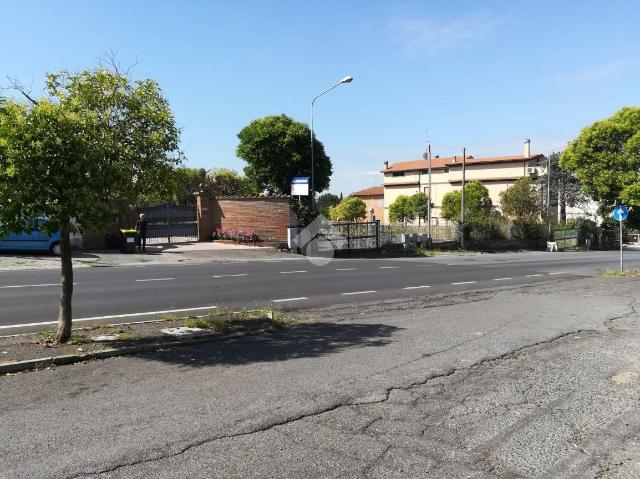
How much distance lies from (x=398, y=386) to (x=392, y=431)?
128 cm

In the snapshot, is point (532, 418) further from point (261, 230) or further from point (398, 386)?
point (261, 230)

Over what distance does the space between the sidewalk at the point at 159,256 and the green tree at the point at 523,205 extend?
27.1 m

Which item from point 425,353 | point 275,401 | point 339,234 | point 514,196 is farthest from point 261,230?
point 514,196

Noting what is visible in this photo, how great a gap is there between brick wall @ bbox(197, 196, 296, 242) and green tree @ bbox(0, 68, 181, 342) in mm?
20263

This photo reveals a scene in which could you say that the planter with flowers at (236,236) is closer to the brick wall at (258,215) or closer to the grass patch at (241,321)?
the brick wall at (258,215)

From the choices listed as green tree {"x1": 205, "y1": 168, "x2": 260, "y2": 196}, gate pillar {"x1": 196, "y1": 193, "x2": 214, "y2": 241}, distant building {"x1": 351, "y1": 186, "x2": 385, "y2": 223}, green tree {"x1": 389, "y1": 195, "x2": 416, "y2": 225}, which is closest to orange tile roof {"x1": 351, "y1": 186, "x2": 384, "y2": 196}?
distant building {"x1": 351, "y1": 186, "x2": 385, "y2": 223}

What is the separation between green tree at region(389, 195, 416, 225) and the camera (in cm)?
7994

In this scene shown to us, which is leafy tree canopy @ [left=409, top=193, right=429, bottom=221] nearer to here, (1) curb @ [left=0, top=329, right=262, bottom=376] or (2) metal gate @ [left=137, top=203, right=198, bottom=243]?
(2) metal gate @ [left=137, top=203, right=198, bottom=243]

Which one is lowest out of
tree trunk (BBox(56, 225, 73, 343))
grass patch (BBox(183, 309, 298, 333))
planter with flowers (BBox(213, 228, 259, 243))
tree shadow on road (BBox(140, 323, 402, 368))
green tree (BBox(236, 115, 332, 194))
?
tree shadow on road (BBox(140, 323, 402, 368))

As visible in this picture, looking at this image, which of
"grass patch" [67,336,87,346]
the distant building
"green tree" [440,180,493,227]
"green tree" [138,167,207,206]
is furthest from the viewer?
the distant building

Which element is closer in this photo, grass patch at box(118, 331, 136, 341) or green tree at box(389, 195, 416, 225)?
grass patch at box(118, 331, 136, 341)

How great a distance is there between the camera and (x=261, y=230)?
93.4ft

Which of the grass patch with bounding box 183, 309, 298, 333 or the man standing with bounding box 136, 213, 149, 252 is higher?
the man standing with bounding box 136, 213, 149, 252

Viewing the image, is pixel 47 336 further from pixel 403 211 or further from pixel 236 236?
pixel 403 211
